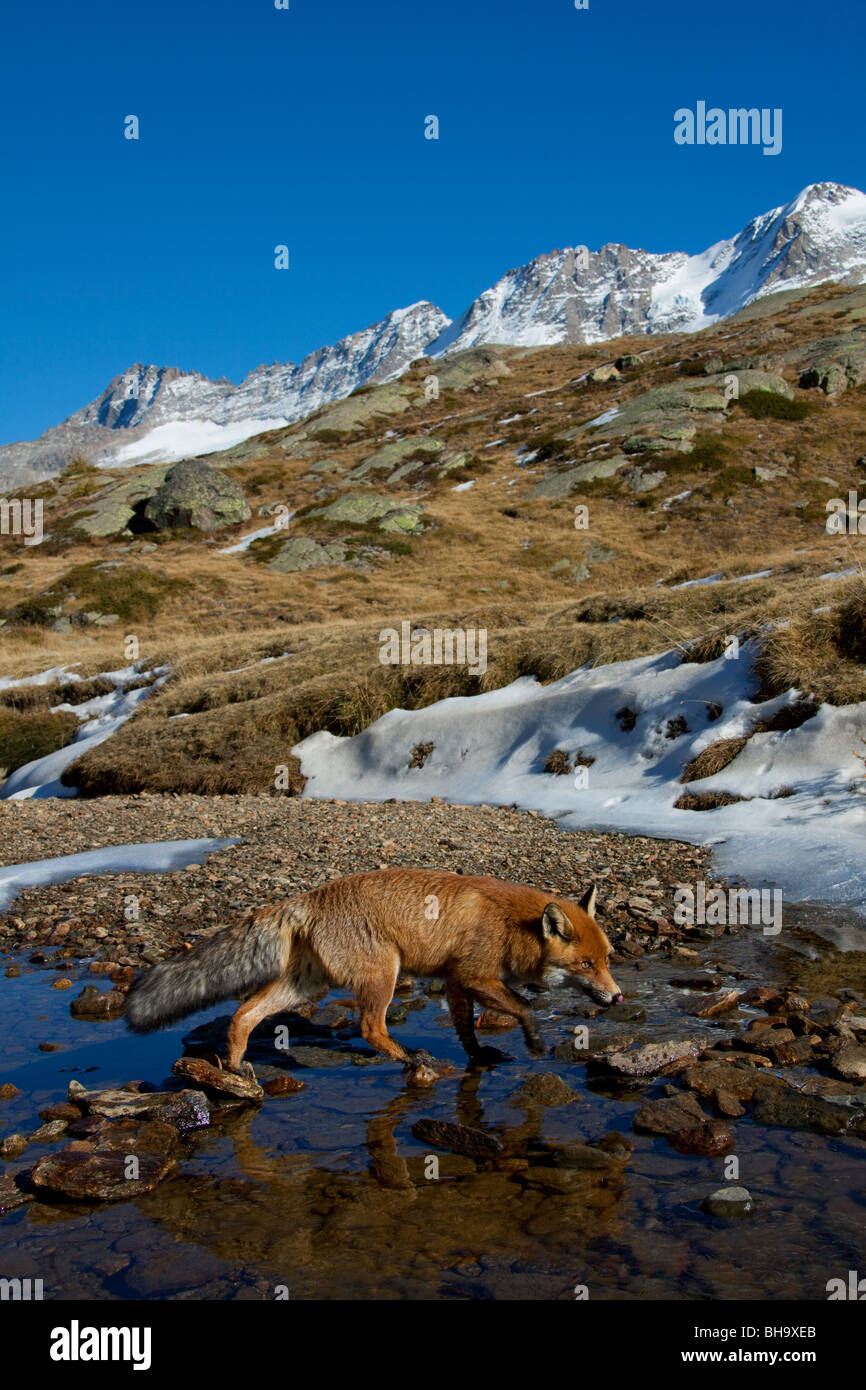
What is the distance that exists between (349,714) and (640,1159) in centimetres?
2131

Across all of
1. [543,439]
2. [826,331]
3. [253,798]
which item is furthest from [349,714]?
[826,331]

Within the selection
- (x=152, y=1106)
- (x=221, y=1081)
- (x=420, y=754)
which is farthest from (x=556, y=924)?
(x=420, y=754)

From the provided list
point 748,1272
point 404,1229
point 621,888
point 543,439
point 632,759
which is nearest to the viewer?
point 748,1272

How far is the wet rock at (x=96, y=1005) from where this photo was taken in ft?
28.2

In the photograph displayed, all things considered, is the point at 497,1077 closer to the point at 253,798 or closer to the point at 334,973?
the point at 334,973

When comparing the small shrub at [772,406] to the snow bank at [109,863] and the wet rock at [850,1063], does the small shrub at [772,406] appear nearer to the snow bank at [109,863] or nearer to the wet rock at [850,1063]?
the snow bank at [109,863]

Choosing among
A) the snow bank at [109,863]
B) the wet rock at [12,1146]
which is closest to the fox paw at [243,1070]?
the wet rock at [12,1146]

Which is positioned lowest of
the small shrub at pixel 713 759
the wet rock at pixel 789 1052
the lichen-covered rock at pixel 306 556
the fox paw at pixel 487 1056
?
the fox paw at pixel 487 1056

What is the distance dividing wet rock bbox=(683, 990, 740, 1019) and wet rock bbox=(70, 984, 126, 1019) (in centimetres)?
549

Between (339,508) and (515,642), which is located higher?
(339,508)

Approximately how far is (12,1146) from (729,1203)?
461cm

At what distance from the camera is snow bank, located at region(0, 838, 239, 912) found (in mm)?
13773

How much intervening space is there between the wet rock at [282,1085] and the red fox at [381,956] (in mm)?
324

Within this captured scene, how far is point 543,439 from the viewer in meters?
80.1
